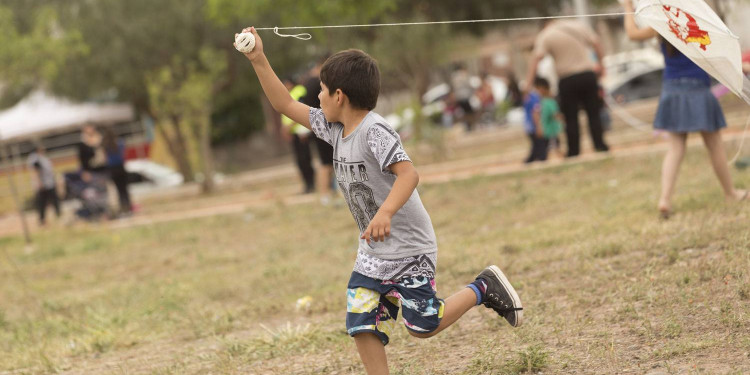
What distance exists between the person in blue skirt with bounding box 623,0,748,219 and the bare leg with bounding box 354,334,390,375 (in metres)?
3.49

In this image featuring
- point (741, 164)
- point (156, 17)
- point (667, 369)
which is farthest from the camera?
point (156, 17)

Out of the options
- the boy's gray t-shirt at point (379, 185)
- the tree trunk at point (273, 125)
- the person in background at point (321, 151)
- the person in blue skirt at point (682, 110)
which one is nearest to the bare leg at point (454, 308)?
the boy's gray t-shirt at point (379, 185)

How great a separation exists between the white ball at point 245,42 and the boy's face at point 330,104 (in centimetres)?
40

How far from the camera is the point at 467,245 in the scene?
25.4 ft

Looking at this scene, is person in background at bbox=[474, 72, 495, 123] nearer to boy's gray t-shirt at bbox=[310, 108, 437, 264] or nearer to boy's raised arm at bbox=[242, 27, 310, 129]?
boy's raised arm at bbox=[242, 27, 310, 129]

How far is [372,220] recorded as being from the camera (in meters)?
3.68

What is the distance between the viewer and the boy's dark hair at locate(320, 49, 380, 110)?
3.82m

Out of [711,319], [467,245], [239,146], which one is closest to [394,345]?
[711,319]

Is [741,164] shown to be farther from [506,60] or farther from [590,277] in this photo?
[506,60]

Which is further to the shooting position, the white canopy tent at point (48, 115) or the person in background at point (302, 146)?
the white canopy tent at point (48, 115)

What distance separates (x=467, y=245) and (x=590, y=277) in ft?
7.04

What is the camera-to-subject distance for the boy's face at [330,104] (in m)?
3.90

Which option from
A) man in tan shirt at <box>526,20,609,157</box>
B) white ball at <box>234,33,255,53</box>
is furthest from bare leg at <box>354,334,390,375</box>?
man in tan shirt at <box>526,20,609,157</box>

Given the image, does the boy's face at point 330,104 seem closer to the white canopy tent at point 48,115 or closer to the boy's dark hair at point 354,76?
the boy's dark hair at point 354,76
